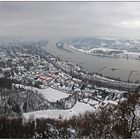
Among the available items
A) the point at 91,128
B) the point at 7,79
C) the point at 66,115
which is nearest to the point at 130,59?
the point at 66,115

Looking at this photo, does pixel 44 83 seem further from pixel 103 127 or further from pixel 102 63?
pixel 103 127

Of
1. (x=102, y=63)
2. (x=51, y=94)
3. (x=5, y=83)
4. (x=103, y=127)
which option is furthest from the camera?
(x=102, y=63)

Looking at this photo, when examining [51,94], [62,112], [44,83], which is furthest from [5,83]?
[62,112]

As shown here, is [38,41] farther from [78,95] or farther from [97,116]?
[97,116]

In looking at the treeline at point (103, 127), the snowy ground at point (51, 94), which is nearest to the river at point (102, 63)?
the snowy ground at point (51, 94)

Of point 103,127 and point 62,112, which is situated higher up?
point 103,127
